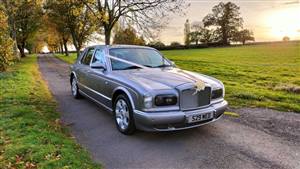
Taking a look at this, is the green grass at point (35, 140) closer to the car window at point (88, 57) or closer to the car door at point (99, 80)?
the car door at point (99, 80)

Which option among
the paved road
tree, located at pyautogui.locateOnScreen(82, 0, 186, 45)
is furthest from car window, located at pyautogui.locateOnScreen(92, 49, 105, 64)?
tree, located at pyautogui.locateOnScreen(82, 0, 186, 45)

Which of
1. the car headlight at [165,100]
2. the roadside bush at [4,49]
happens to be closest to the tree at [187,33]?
the roadside bush at [4,49]

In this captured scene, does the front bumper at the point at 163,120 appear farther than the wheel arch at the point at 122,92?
No

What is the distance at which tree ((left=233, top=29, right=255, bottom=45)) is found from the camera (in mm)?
84062

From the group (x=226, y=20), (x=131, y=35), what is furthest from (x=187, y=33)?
(x=131, y=35)

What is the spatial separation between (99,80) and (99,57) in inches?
27.5

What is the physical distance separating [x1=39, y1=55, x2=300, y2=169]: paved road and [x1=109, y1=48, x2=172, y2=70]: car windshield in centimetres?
133

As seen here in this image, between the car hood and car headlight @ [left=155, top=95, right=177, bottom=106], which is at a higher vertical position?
the car hood

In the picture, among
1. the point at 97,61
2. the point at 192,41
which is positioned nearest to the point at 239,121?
the point at 97,61

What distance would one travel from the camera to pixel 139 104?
441 centimetres

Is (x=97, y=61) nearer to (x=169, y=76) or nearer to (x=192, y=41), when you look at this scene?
(x=169, y=76)

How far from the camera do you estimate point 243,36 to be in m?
84.7

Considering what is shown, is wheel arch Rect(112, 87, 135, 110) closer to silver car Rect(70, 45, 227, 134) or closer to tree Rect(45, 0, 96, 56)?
silver car Rect(70, 45, 227, 134)

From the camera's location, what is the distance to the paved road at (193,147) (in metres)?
3.84
